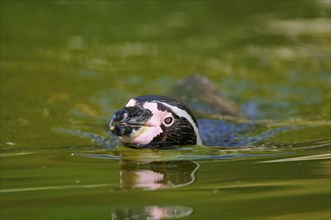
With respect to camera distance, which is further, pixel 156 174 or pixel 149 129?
pixel 149 129

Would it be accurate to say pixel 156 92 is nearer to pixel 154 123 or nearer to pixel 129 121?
pixel 154 123

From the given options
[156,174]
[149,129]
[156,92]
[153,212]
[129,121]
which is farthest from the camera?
[156,92]

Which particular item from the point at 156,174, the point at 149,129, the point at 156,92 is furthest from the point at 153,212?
the point at 156,92

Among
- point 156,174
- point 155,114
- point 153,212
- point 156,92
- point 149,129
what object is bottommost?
point 153,212

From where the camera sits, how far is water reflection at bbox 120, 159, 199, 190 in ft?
18.6

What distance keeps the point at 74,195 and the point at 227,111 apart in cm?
594

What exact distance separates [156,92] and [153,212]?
7552 mm

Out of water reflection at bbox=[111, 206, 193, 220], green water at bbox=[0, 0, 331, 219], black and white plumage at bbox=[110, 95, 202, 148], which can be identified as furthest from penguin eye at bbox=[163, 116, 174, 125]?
water reflection at bbox=[111, 206, 193, 220]

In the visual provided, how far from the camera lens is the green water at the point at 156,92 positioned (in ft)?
16.8

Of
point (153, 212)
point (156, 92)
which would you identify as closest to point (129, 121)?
point (153, 212)

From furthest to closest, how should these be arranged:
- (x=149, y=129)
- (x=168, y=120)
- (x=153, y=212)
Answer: (x=168, y=120), (x=149, y=129), (x=153, y=212)

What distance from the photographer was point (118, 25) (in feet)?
54.6

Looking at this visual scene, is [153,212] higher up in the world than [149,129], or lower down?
lower down

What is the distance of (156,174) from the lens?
612 centimetres
